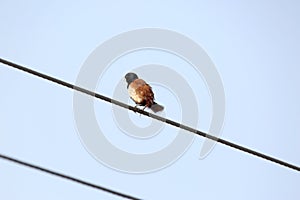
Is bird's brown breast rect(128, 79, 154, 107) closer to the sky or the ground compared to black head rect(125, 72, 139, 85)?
closer to the ground

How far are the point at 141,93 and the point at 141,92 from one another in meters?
0.02

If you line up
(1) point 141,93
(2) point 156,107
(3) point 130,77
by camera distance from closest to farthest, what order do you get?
(2) point 156,107 < (1) point 141,93 < (3) point 130,77

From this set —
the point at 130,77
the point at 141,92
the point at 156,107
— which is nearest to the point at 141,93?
the point at 141,92

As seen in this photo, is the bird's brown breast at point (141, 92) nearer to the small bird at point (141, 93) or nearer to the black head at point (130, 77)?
the small bird at point (141, 93)

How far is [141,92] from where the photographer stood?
6.70m

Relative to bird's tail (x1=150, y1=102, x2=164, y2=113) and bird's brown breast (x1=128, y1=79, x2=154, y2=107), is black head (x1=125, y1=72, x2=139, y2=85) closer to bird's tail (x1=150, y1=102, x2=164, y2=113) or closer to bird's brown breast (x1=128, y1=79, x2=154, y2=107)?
bird's brown breast (x1=128, y1=79, x2=154, y2=107)

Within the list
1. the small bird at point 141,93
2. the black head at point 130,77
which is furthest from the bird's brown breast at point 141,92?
the black head at point 130,77

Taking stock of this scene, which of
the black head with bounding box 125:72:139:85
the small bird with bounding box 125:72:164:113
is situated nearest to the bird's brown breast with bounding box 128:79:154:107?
the small bird with bounding box 125:72:164:113

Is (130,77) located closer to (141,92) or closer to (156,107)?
(141,92)

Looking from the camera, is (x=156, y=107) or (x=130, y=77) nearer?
(x=156, y=107)

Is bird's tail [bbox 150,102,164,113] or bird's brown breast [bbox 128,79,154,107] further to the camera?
bird's brown breast [bbox 128,79,154,107]

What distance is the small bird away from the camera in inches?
257

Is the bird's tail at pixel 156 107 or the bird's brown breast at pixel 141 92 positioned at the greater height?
the bird's brown breast at pixel 141 92

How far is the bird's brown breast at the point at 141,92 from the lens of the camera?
6.59m
